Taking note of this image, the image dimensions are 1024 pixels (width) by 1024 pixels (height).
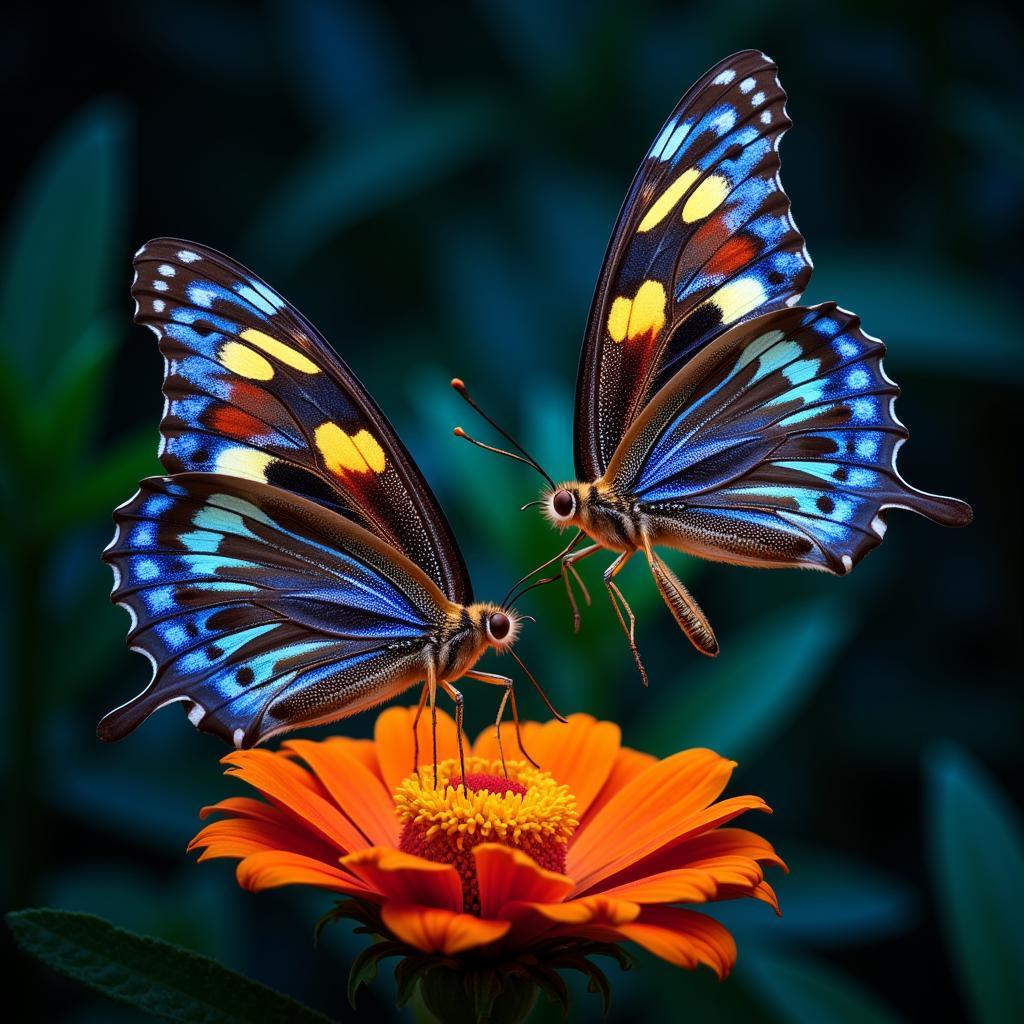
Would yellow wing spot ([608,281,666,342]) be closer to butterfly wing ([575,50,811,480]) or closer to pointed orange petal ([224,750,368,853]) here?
butterfly wing ([575,50,811,480])

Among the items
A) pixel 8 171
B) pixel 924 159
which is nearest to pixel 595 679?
pixel 924 159

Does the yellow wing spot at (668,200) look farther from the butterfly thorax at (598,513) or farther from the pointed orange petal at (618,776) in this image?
the pointed orange petal at (618,776)

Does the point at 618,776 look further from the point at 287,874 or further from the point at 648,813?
the point at 287,874

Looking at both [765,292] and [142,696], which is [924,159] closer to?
[765,292]

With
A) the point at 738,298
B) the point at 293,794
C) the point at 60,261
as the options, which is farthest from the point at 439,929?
the point at 60,261

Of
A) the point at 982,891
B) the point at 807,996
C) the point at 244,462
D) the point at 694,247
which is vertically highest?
the point at 694,247

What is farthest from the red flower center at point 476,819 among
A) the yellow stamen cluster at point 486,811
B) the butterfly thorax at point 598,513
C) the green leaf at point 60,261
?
the green leaf at point 60,261

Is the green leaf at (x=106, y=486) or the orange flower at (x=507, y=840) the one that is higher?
the green leaf at (x=106, y=486)
